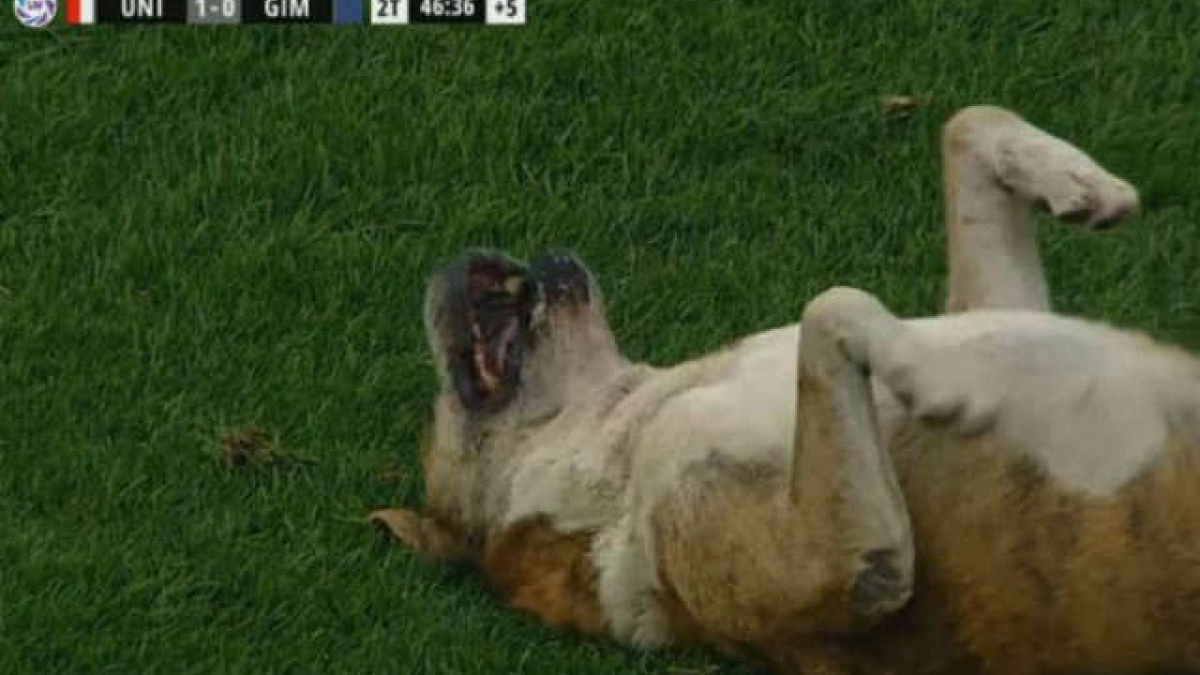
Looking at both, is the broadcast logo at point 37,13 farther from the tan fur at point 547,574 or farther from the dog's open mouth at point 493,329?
the tan fur at point 547,574

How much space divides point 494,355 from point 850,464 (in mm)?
1198

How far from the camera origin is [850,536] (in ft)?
17.6

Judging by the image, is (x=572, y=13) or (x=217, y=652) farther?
(x=572, y=13)

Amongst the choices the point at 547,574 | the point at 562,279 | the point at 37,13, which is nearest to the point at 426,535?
the point at 547,574

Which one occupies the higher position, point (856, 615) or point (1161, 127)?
point (1161, 127)

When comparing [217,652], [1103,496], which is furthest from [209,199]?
[1103,496]

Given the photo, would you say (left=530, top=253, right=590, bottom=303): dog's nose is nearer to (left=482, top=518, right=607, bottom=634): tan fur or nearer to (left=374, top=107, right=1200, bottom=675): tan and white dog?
(left=374, top=107, right=1200, bottom=675): tan and white dog

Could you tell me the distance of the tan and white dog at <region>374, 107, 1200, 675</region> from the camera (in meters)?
5.31

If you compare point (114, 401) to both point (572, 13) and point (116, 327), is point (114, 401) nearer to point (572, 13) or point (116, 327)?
point (116, 327)

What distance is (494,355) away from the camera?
632 centimetres

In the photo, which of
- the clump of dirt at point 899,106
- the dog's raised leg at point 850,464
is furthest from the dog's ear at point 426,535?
the clump of dirt at point 899,106

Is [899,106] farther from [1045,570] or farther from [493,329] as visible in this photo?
[1045,570]

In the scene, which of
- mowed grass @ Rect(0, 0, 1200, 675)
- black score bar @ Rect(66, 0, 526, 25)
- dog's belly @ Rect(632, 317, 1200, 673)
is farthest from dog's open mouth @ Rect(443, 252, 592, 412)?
black score bar @ Rect(66, 0, 526, 25)

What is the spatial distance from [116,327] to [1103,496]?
2.72 meters
